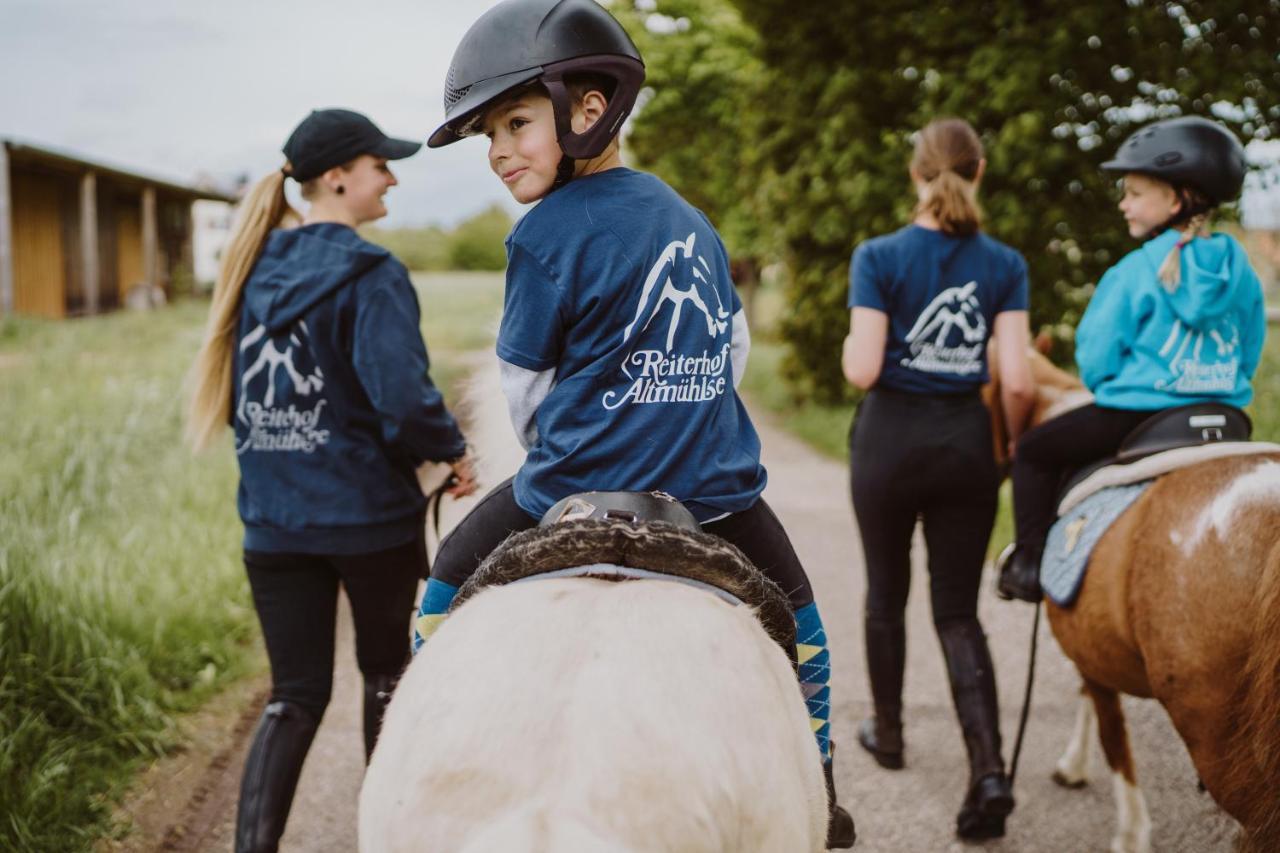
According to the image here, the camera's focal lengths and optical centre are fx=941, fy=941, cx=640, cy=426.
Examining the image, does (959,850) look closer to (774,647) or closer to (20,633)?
(774,647)

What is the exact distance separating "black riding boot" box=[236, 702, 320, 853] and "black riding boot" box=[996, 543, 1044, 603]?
2.49 metres

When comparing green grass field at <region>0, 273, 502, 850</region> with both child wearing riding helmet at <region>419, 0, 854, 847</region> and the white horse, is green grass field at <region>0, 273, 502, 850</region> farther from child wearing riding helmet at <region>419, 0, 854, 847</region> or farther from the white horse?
the white horse

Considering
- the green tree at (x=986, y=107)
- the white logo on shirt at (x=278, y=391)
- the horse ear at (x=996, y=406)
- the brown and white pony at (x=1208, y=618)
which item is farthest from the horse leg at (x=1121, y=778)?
the green tree at (x=986, y=107)

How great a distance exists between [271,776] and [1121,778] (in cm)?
282

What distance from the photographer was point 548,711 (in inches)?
47.3

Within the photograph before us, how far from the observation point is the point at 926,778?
12.3ft

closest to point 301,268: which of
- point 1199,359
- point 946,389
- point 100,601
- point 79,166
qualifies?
point 946,389

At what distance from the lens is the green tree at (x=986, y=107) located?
7.61 m

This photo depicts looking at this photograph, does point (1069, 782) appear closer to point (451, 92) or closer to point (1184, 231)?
point (1184, 231)

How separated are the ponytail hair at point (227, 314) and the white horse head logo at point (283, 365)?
0.13 metres

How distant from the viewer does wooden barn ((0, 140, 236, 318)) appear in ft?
53.8

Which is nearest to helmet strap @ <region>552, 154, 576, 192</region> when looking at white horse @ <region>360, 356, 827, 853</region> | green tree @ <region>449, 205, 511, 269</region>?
white horse @ <region>360, 356, 827, 853</region>

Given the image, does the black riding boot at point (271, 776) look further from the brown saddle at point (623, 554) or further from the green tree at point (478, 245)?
the green tree at point (478, 245)

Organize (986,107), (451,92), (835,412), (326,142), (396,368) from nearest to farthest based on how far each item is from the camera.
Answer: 1. (451,92)
2. (396,368)
3. (326,142)
4. (986,107)
5. (835,412)
